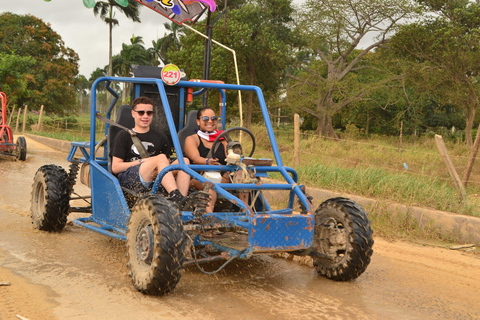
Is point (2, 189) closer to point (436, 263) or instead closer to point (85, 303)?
point (85, 303)

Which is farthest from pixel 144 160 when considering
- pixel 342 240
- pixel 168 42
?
pixel 168 42

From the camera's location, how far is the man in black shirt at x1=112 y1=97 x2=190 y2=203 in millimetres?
4621

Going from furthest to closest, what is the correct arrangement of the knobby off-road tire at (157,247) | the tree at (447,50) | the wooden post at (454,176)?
the tree at (447,50) < the wooden post at (454,176) < the knobby off-road tire at (157,247)

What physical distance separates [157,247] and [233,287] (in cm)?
80

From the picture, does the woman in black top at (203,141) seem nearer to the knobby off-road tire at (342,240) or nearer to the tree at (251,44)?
the knobby off-road tire at (342,240)

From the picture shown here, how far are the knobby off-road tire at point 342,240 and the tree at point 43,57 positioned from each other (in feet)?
127

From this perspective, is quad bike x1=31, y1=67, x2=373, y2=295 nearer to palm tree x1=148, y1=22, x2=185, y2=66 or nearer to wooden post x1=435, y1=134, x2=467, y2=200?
wooden post x1=435, y1=134, x2=467, y2=200

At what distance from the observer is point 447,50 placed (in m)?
22.0

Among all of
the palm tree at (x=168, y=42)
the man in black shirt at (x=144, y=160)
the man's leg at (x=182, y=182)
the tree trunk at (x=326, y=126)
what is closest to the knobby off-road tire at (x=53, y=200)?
the man in black shirt at (x=144, y=160)

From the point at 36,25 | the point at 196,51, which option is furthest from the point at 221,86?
the point at 36,25

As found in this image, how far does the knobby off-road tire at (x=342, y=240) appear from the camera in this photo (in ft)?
13.8

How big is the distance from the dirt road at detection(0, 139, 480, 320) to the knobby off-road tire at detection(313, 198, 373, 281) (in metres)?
0.13

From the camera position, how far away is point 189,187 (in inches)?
194

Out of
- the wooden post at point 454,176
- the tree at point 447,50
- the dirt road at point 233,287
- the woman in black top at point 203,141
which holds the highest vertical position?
the tree at point 447,50
